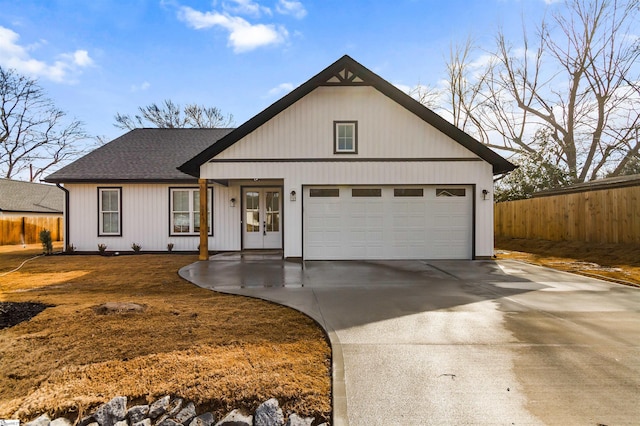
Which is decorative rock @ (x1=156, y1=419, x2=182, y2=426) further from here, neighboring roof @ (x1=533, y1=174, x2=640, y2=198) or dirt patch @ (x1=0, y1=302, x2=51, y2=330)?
neighboring roof @ (x1=533, y1=174, x2=640, y2=198)

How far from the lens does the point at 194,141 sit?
16453 mm

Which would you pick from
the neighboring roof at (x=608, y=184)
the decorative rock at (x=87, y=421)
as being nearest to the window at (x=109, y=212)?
the decorative rock at (x=87, y=421)

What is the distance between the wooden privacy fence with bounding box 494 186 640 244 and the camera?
35.8 feet

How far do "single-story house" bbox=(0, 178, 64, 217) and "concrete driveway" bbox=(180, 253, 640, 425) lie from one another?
22.7 m

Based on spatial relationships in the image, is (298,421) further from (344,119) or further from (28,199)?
(28,199)

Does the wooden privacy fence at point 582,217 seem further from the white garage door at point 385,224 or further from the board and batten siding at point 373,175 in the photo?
the white garage door at point 385,224

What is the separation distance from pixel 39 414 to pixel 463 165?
11.3 meters

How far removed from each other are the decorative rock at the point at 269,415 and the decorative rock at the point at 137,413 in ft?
3.13

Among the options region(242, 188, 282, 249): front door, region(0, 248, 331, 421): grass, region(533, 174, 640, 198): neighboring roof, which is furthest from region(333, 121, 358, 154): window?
region(533, 174, 640, 198): neighboring roof

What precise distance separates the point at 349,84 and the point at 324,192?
11.5 feet

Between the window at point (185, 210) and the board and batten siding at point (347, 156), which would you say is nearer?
the board and batten siding at point (347, 156)

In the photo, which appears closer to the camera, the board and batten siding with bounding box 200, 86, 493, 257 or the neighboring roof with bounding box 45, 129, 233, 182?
the board and batten siding with bounding box 200, 86, 493, 257

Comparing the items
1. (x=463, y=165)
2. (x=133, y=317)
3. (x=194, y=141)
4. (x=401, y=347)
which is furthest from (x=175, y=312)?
(x=194, y=141)

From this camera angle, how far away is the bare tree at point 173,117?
29.7 m
